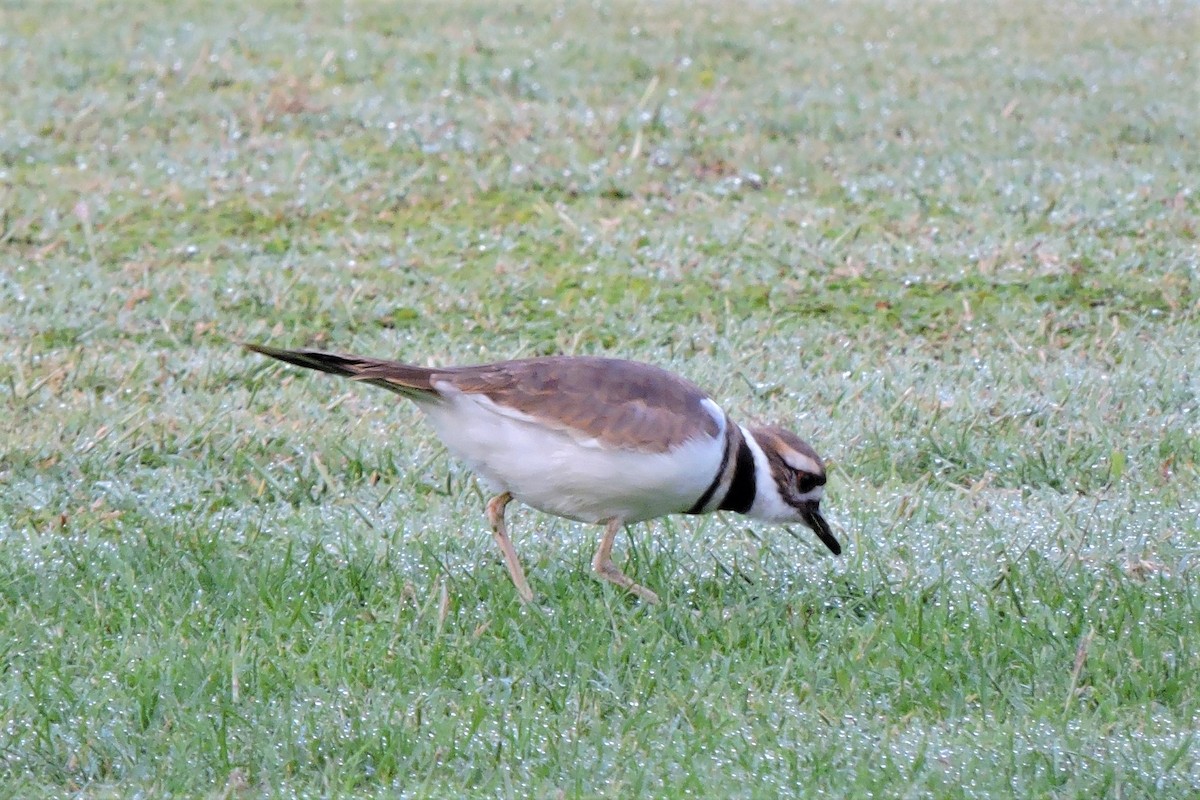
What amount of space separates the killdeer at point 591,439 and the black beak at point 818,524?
67mm

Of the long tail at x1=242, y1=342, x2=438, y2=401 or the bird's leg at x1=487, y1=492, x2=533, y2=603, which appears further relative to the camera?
the bird's leg at x1=487, y1=492, x2=533, y2=603

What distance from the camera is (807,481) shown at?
16.4 ft

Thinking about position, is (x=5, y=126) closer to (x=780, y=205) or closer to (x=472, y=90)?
(x=472, y=90)

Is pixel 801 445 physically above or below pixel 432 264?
above

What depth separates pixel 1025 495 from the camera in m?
5.79

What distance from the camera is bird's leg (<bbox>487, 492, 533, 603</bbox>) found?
4828 millimetres

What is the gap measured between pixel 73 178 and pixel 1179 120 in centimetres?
704

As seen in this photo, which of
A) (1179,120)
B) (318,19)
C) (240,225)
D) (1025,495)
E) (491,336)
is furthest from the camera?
(318,19)

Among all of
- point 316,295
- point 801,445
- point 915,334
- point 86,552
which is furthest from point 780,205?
point 86,552

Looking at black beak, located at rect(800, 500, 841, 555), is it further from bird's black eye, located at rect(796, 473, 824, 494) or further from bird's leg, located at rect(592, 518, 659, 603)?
bird's leg, located at rect(592, 518, 659, 603)

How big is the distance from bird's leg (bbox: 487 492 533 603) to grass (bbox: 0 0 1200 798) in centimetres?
11

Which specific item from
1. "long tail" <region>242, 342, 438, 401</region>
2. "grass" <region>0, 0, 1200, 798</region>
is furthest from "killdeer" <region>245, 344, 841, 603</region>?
"grass" <region>0, 0, 1200, 798</region>

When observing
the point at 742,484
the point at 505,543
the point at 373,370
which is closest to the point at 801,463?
the point at 742,484

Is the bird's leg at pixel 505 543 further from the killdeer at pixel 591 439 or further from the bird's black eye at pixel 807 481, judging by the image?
the bird's black eye at pixel 807 481
